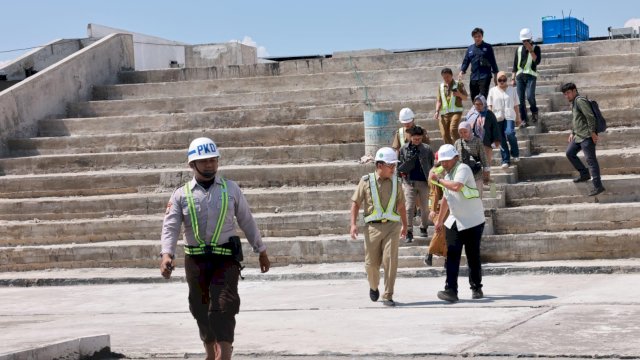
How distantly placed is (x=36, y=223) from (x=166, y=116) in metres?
4.03

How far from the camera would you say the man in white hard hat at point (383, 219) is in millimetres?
12008

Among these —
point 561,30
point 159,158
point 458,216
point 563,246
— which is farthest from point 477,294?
point 561,30

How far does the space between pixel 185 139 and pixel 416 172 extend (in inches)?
250

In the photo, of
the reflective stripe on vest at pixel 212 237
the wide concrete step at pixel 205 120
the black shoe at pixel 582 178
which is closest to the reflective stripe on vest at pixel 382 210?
the reflective stripe on vest at pixel 212 237

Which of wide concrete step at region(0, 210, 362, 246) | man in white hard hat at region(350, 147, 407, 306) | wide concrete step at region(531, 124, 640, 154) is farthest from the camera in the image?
wide concrete step at region(531, 124, 640, 154)

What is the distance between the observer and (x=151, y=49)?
28.5 metres

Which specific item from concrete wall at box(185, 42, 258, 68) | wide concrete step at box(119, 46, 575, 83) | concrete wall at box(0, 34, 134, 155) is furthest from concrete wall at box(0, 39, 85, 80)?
concrete wall at box(185, 42, 258, 68)

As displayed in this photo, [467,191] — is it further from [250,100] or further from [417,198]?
[250,100]

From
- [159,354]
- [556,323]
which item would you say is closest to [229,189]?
[159,354]

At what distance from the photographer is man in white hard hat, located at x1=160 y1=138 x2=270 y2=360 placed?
7.96 metres

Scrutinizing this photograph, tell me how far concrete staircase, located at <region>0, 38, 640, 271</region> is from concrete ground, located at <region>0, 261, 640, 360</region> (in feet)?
4.08

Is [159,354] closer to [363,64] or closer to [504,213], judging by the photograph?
[504,213]

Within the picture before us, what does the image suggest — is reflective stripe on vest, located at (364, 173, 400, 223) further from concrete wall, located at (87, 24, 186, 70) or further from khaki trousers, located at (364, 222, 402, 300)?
concrete wall, located at (87, 24, 186, 70)

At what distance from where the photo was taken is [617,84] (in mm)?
19219
